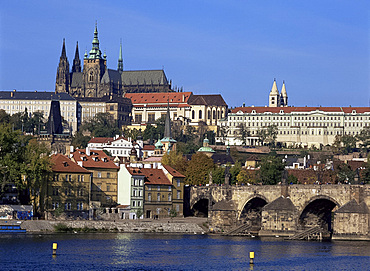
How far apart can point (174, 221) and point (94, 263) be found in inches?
1226

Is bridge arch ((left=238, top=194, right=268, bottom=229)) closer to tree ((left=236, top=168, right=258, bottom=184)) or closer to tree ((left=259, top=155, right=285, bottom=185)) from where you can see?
tree ((left=259, top=155, right=285, bottom=185))

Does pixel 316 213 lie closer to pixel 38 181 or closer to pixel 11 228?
pixel 38 181

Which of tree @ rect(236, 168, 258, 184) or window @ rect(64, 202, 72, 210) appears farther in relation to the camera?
tree @ rect(236, 168, 258, 184)

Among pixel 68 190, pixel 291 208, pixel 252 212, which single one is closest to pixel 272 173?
pixel 252 212

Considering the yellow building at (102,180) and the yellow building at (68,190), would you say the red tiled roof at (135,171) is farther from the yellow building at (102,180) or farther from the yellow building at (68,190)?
the yellow building at (68,190)

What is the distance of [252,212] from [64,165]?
19.8 meters

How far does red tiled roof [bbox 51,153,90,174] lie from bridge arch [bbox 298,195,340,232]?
2328cm

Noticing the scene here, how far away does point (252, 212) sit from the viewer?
329 ft

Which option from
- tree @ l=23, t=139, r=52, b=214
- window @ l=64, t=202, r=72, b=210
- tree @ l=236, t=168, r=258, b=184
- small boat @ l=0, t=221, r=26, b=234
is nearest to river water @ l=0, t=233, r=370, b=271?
small boat @ l=0, t=221, r=26, b=234

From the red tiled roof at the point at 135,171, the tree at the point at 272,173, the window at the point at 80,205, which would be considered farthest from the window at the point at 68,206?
the tree at the point at 272,173

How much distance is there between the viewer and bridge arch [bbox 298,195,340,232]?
90750 millimetres

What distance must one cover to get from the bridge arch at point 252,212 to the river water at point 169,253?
9.58 m

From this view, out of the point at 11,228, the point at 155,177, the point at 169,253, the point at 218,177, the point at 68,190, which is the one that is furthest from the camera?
the point at 218,177

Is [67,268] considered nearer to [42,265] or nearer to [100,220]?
[42,265]
